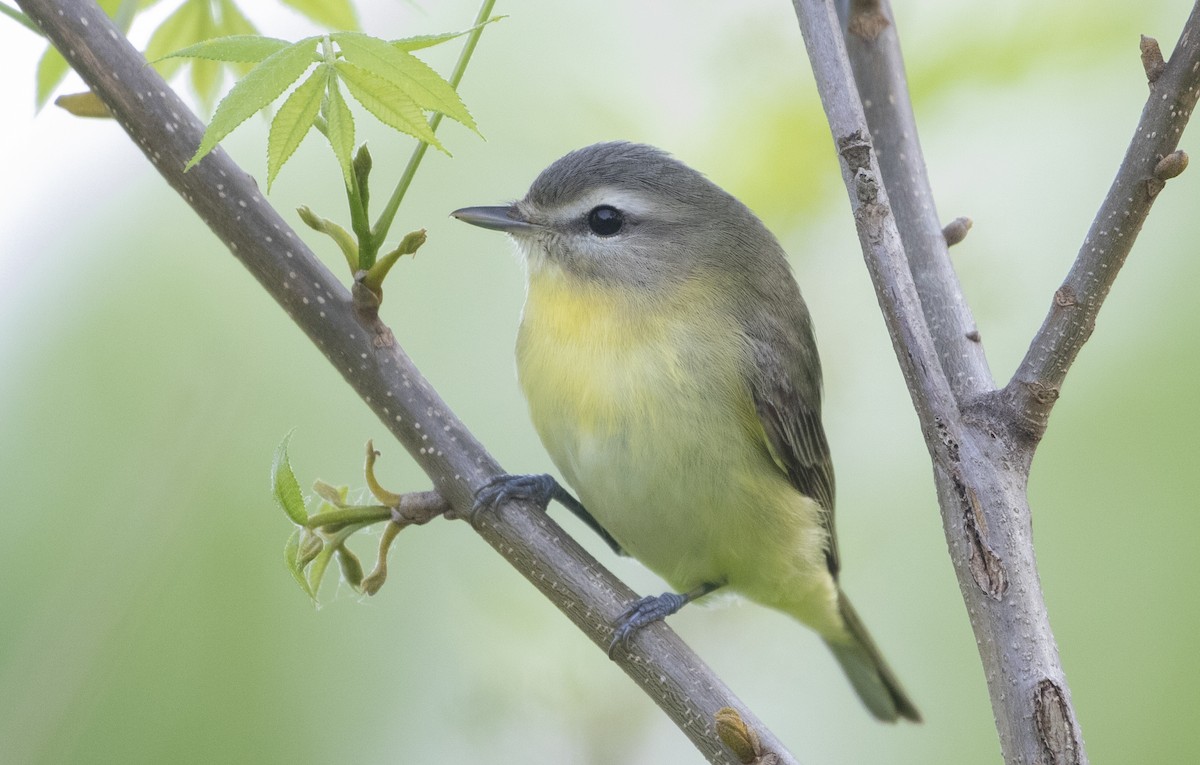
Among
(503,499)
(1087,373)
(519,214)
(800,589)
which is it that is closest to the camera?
(503,499)

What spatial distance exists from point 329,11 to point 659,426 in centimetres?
108

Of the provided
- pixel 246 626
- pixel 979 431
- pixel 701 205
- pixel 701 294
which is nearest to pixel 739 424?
pixel 701 294

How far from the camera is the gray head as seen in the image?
274 cm

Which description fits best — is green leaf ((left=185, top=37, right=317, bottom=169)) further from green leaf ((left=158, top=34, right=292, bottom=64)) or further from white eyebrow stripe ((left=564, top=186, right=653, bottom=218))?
white eyebrow stripe ((left=564, top=186, right=653, bottom=218))

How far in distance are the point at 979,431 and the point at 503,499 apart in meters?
0.82

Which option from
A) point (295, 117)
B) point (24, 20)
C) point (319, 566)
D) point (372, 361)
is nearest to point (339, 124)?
point (295, 117)

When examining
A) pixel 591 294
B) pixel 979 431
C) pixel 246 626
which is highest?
pixel 591 294

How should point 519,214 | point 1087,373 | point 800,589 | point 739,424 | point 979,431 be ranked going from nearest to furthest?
1. point 979,431
2. point 739,424
3. point 519,214
4. point 800,589
5. point 1087,373

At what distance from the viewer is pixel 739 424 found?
257 centimetres

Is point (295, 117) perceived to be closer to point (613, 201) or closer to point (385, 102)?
point (385, 102)

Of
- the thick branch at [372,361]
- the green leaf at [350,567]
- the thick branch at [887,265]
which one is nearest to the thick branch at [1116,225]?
the thick branch at [887,265]

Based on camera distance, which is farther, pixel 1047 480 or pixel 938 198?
pixel 1047 480

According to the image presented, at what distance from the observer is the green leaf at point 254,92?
1378 millimetres

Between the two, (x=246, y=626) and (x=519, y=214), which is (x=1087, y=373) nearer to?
(x=519, y=214)
